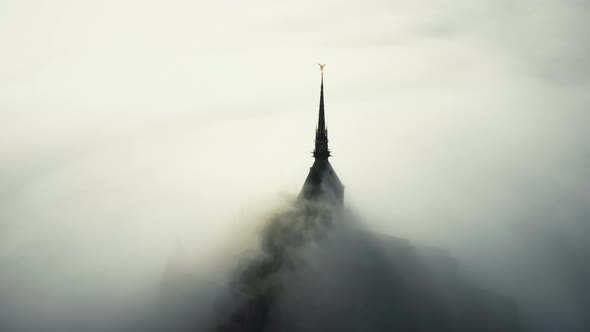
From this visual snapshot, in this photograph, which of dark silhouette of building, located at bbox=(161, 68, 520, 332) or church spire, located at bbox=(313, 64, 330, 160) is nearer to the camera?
dark silhouette of building, located at bbox=(161, 68, 520, 332)

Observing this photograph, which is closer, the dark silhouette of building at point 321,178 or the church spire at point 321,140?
the dark silhouette of building at point 321,178

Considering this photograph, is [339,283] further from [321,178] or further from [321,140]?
[321,140]

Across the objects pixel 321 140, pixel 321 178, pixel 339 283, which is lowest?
pixel 339 283

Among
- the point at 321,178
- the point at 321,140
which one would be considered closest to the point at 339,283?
the point at 321,178

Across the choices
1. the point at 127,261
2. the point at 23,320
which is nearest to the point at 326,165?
the point at 127,261

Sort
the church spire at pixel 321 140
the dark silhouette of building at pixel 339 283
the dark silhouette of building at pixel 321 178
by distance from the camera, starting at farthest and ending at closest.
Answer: the church spire at pixel 321 140, the dark silhouette of building at pixel 321 178, the dark silhouette of building at pixel 339 283

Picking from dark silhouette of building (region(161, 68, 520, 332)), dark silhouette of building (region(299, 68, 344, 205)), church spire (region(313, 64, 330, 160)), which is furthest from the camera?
church spire (region(313, 64, 330, 160))

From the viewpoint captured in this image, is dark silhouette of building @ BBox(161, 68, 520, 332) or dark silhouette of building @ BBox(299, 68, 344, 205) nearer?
dark silhouette of building @ BBox(161, 68, 520, 332)

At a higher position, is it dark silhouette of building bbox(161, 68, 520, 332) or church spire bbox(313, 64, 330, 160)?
church spire bbox(313, 64, 330, 160)

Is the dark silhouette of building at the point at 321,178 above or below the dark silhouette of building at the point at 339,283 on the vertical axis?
above

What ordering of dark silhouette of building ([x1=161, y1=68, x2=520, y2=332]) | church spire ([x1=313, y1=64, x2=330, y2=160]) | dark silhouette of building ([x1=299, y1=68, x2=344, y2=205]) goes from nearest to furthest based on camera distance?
1. dark silhouette of building ([x1=161, y1=68, x2=520, y2=332])
2. dark silhouette of building ([x1=299, y1=68, x2=344, y2=205])
3. church spire ([x1=313, y1=64, x2=330, y2=160])

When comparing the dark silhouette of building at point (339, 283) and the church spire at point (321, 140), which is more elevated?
the church spire at point (321, 140)

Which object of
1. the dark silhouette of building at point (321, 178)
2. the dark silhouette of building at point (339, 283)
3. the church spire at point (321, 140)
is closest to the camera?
the dark silhouette of building at point (339, 283)

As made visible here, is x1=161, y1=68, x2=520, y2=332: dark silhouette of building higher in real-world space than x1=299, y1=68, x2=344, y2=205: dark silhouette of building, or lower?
lower
